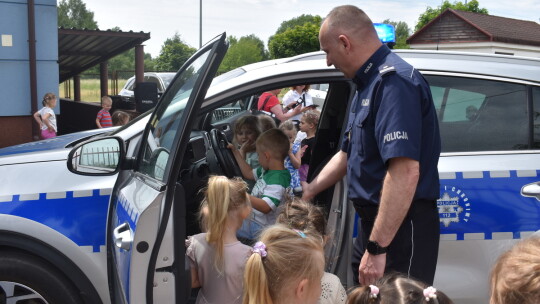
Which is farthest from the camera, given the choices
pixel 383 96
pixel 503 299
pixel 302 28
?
pixel 302 28

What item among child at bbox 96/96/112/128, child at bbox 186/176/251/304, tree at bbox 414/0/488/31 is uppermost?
tree at bbox 414/0/488/31

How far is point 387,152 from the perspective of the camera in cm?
242

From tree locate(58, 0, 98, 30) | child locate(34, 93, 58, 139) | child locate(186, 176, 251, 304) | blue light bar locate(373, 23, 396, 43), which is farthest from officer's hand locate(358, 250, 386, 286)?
tree locate(58, 0, 98, 30)

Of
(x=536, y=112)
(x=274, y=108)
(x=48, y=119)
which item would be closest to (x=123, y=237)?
(x=536, y=112)

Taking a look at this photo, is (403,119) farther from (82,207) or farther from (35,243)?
(35,243)

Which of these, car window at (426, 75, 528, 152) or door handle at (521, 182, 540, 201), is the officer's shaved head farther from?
door handle at (521, 182, 540, 201)

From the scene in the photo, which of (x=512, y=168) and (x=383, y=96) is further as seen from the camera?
(x=512, y=168)

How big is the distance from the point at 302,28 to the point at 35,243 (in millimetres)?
38724

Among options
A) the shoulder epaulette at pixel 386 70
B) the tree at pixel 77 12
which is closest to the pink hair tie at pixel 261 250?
the shoulder epaulette at pixel 386 70

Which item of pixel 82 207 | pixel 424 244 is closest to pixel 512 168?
pixel 424 244

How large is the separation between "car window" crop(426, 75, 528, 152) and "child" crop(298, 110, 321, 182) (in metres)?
1.13

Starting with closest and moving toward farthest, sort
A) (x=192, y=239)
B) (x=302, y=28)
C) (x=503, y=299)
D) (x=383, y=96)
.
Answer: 1. (x=503, y=299)
2. (x=383, y=96)
3. (x=192, y=239)
4. (x=302, y=28)

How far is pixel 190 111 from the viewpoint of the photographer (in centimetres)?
234

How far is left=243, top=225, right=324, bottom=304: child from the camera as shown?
2.09 m
